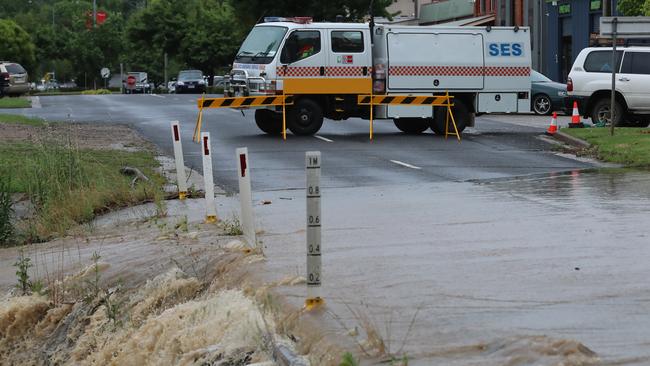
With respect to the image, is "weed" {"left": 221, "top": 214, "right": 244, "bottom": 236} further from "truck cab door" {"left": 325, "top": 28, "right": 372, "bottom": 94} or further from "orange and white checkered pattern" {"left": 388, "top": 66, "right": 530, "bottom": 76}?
"orange and white checkered pattern" {"left": 388, "top": 66, "right": 530, "bottom": 76}

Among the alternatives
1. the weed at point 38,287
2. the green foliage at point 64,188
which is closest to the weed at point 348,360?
the weed at point 38,287

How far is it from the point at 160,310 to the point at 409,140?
54.9 feet

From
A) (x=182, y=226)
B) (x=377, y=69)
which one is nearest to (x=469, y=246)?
(x=182, y=226)

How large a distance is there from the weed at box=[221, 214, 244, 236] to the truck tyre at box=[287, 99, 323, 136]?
1323cm

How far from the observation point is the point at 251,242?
11086 millimetres

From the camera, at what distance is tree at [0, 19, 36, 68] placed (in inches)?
3809

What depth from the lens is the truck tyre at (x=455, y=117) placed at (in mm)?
27391

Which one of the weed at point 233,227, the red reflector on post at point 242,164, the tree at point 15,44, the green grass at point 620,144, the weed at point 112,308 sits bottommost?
the weed at point 112,308

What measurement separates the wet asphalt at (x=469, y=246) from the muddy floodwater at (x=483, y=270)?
2cm

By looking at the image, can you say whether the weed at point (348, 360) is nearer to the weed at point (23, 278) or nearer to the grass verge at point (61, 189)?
Result: the weed at point (23, 278)

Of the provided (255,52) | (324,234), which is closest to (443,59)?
(255,52)

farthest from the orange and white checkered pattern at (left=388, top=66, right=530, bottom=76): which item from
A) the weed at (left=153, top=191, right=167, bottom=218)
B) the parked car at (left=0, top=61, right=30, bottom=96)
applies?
the parked car at (left=0, top=61, right=30, bottom=96)

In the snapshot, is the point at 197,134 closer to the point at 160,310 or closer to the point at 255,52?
the point at 255,52

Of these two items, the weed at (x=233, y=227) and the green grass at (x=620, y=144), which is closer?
the weed at (x=233, y=227)
